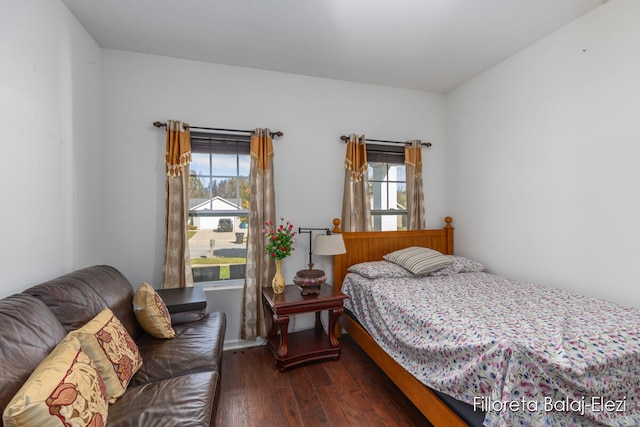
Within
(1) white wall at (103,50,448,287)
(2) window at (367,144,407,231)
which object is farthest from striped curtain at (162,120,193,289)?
(2) window at (367,144,407,231)

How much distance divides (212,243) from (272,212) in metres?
0.70

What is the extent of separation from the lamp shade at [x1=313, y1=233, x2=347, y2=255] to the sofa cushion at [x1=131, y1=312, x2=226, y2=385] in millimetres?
1059

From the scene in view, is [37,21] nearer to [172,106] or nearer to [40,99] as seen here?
[40,99]

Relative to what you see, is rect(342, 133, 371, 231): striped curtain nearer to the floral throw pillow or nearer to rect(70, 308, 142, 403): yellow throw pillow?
the floral throw pillow

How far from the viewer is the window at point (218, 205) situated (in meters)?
2.88

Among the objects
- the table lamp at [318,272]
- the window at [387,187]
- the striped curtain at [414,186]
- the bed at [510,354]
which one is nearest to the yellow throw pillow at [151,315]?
the table lamp at [318,272]

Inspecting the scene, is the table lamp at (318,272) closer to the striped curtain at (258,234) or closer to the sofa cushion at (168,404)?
the striped curtain at (258,234)

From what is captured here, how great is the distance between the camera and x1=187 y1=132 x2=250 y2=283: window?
2881 millimetres

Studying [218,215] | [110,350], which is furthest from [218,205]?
[110,350]

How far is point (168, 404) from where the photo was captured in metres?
1.31

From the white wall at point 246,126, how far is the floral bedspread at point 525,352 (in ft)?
4.92

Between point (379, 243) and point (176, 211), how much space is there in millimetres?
2108

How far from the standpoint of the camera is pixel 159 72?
8.98ft

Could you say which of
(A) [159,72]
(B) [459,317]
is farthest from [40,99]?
(B) [459,317]
